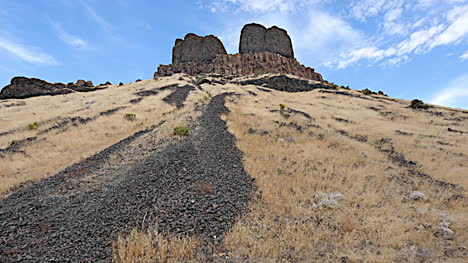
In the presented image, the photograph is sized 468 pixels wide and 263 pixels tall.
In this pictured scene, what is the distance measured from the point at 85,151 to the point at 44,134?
7825 mm

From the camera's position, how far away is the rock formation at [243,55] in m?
60.6

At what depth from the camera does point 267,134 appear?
1579 centimetres

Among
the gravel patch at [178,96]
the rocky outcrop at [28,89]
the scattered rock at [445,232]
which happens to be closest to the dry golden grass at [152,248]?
the scattered rock at [445,232]

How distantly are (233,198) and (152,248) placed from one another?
3.15 metres

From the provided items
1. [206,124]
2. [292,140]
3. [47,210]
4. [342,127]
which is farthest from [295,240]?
[342,127]

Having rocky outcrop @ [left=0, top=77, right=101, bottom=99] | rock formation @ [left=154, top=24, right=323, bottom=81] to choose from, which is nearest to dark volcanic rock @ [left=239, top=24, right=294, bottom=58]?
rock formation @ [left=154, top=24, right=323, bottom=81]

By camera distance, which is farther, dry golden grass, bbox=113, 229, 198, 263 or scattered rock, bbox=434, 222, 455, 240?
scattered rock, bbox=434, 222, 455, 240

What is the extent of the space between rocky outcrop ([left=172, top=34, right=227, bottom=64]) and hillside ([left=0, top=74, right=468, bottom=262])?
4967cm

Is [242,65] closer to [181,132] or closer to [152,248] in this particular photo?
[181,132]

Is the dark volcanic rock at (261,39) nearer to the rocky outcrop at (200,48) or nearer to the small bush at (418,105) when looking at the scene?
the rocky outcrop at (200,48)

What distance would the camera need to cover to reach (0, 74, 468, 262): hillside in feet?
17.8

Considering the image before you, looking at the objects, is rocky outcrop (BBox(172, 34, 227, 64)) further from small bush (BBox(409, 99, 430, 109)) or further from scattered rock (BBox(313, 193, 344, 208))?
scattered rock (BBox(313, 193, 344, 208))

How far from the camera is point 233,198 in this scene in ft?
25.1

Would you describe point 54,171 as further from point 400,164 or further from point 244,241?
point 400,164
